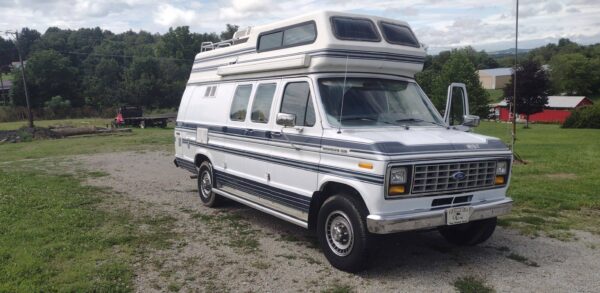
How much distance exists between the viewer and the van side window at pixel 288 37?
6.65 metres

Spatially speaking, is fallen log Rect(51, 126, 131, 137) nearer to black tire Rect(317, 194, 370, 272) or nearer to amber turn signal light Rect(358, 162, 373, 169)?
black tire Rect(317, 194, 370, 272)

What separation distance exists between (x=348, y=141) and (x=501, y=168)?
6.30 ft

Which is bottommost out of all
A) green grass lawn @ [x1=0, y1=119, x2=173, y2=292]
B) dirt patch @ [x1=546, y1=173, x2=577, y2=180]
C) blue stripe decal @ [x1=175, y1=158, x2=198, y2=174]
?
green grass lawn @ [x1=0, y1=119, x2=173, y2=292]

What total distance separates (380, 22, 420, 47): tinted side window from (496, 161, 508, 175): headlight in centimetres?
221

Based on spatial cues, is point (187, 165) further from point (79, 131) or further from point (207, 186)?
point (79, 131)

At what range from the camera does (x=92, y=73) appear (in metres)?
67.1

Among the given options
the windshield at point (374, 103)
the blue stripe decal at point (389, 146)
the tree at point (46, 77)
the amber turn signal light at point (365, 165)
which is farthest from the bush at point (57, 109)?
the amber turn signal light at point (365, 165)

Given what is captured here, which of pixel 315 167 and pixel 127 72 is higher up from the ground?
pixel 127 72

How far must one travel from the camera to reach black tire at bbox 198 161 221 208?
8.91m

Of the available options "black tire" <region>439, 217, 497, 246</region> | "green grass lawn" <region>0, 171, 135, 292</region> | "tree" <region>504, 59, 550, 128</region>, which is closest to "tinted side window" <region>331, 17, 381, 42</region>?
"black tire" <region>439, 217, 497, 246</region>

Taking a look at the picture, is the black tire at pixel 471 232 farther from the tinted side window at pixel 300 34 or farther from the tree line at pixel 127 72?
the tree line at pixel 127 72

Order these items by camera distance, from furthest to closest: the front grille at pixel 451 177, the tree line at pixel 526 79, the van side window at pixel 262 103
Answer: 1. the tree line at pixel 526 79
2. the van side window at pixel 262 103
3. the front grille at pixel 451 177

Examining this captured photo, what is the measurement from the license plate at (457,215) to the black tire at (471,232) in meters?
0.95

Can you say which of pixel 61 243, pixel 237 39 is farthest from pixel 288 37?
pixel 61 243
